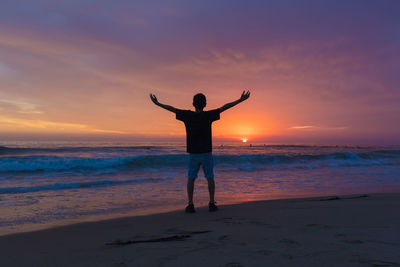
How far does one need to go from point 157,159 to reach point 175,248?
1553cm

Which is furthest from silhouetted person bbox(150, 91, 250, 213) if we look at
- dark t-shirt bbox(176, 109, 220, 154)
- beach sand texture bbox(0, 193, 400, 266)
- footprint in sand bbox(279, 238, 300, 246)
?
footprint in sand bbox(279, 238, 300, 246)

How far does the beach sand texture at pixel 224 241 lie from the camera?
2.34 m

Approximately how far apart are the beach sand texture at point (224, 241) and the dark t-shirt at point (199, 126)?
3.96 ft

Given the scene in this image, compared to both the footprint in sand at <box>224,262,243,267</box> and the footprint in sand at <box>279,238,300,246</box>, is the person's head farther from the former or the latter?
the footprint in sand at <box>224,262,243,267</box>

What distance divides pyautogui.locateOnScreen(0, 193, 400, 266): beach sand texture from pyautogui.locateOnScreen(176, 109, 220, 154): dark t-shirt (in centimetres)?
121

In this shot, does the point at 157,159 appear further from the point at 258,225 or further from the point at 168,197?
the point at 258,225

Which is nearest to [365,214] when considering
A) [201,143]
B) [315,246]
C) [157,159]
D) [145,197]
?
[315,246]

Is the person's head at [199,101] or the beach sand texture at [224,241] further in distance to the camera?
the person's head at [199,101]

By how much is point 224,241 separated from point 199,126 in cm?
241

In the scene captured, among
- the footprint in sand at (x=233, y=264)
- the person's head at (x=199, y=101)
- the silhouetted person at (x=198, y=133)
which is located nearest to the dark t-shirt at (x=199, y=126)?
the silhouetted person at (x=198, y=133)

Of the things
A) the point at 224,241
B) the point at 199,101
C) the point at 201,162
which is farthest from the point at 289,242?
the point at 199,101

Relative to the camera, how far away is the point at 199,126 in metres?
4.91

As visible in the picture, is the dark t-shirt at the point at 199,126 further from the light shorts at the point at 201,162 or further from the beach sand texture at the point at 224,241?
the beach sand texture at the point at 224,241

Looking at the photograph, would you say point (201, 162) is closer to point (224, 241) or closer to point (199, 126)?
point (199, 126)
